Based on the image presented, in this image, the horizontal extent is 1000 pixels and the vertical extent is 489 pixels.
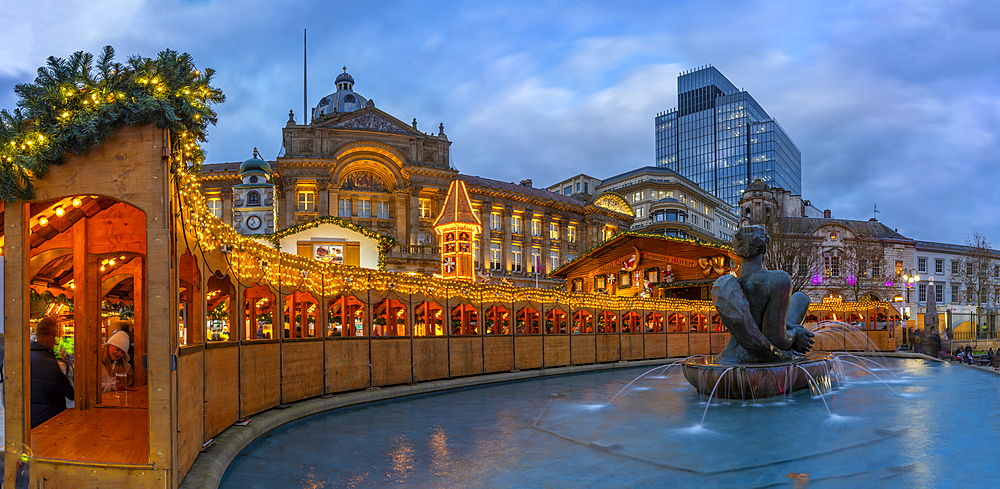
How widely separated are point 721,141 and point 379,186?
11009 cm

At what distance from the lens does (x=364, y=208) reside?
52000 millimetres

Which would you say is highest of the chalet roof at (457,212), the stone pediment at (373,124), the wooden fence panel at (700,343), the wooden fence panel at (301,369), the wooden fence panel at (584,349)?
the stone pediment at (373,124)

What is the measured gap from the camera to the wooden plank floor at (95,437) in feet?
19.6

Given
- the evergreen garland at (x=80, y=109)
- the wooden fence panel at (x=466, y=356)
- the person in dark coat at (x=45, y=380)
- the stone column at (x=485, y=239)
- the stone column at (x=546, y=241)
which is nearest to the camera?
the evergreen garland at (x=80, y=109)

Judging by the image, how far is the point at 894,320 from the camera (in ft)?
108

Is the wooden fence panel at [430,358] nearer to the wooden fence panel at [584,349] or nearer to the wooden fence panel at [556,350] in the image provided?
the wooden fence panel at [556,350]

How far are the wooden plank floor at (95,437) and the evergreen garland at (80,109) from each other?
2527 millimetres

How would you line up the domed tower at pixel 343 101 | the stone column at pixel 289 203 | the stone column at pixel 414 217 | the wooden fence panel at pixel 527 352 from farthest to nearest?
the domed tower at pixel 343 101 < the stone column at pixel 414 217 < the stone column at pixel 289 203 < the wooden fence panel at pixel 527 352

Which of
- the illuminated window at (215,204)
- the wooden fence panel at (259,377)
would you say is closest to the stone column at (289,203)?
the illuminated window at (215,204)

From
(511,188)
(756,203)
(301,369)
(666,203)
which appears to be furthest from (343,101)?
(301,369)

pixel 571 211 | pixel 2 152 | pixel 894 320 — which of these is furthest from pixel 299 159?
pixel 2 152

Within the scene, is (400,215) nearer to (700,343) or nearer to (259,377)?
(700,343)

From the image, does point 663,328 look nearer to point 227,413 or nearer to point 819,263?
point 227,413

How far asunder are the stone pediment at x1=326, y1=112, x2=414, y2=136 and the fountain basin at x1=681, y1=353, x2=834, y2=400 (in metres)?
41.0
